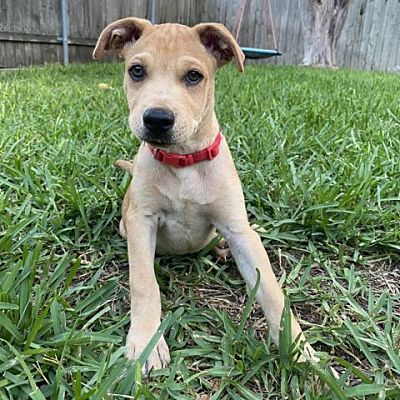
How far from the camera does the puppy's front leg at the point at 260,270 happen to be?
1.96 metres

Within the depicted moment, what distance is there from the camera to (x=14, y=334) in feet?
5.50

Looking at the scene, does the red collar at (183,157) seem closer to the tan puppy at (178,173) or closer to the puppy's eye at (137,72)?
the tan puppy at (178,173)

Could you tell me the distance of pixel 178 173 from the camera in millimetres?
2273

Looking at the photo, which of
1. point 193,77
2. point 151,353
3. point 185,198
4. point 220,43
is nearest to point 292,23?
point 220,43

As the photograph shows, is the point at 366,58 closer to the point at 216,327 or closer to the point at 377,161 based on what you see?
the point at 377,161

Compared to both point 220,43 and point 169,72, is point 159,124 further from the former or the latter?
point 220,43

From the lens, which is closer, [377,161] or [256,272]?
[256,272]

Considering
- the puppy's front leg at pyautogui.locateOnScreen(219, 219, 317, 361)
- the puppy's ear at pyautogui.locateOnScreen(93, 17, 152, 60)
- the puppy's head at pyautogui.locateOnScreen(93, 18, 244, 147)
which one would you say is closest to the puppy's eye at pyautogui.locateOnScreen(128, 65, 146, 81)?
the puppy's head at pyautogui.locateOnScreen(93, 18, 244, 147)

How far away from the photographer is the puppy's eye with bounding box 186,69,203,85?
7.28 feet

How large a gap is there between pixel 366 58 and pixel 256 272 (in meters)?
13.9

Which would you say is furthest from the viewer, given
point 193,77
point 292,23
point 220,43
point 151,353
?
point 292,23

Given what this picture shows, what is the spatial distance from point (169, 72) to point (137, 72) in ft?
0.54

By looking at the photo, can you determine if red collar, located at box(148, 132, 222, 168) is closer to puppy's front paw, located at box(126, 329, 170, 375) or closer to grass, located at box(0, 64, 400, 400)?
grass, located at box(0, 64, 400, 400)

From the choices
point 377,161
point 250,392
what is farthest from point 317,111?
point 250,392
